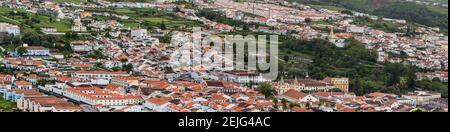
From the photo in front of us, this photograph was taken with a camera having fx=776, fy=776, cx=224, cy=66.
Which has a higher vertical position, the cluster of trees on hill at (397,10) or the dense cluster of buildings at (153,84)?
the cluster of trees on hill at (397,10)

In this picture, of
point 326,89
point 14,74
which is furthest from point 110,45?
point 326,89

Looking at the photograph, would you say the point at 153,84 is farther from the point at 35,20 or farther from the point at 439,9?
the point at 439,9

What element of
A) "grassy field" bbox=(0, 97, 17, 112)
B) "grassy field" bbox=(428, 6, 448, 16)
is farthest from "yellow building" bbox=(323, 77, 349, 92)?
"grassy field" bbox=(428, 6, 448, 16)

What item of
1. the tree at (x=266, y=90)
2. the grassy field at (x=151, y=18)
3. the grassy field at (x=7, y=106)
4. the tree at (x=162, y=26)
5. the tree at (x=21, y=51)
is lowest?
the tree at (x=266, y=90)

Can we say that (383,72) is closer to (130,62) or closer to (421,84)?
(421,84)

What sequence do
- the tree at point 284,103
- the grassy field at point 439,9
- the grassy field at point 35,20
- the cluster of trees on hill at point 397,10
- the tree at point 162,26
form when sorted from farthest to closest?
1. the grassy field at point 439,9
2. the cluster of trees on hill at point 397,10
3. the tree at point 162,26
4. the grassy field at point 35,20
5. the tree at point 284,103

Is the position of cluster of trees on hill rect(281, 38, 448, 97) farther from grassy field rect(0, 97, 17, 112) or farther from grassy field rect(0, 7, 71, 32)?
grassy field rect(0, 97, 17, 112)

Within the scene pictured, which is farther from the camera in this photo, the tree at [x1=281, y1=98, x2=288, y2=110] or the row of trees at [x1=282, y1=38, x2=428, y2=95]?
the row of trees at [x1=282, y1=38, x2=428, y2=95]

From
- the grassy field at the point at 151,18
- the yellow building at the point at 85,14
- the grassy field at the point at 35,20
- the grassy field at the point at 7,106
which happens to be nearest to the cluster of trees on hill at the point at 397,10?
the grassy field at the point at 151,18

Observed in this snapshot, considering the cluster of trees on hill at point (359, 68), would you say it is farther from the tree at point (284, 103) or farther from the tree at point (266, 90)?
the tree at point (284, 103)

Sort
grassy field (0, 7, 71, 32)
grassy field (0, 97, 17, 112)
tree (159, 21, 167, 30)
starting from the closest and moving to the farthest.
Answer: grassy field (0, 97, 17, 112) → grassy field (0, 7, 71, 32) → tree (159, 21, 167, 30)

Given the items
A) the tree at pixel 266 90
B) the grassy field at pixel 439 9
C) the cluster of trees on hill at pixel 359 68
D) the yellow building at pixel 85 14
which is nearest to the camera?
the tree at pixel 266 90
